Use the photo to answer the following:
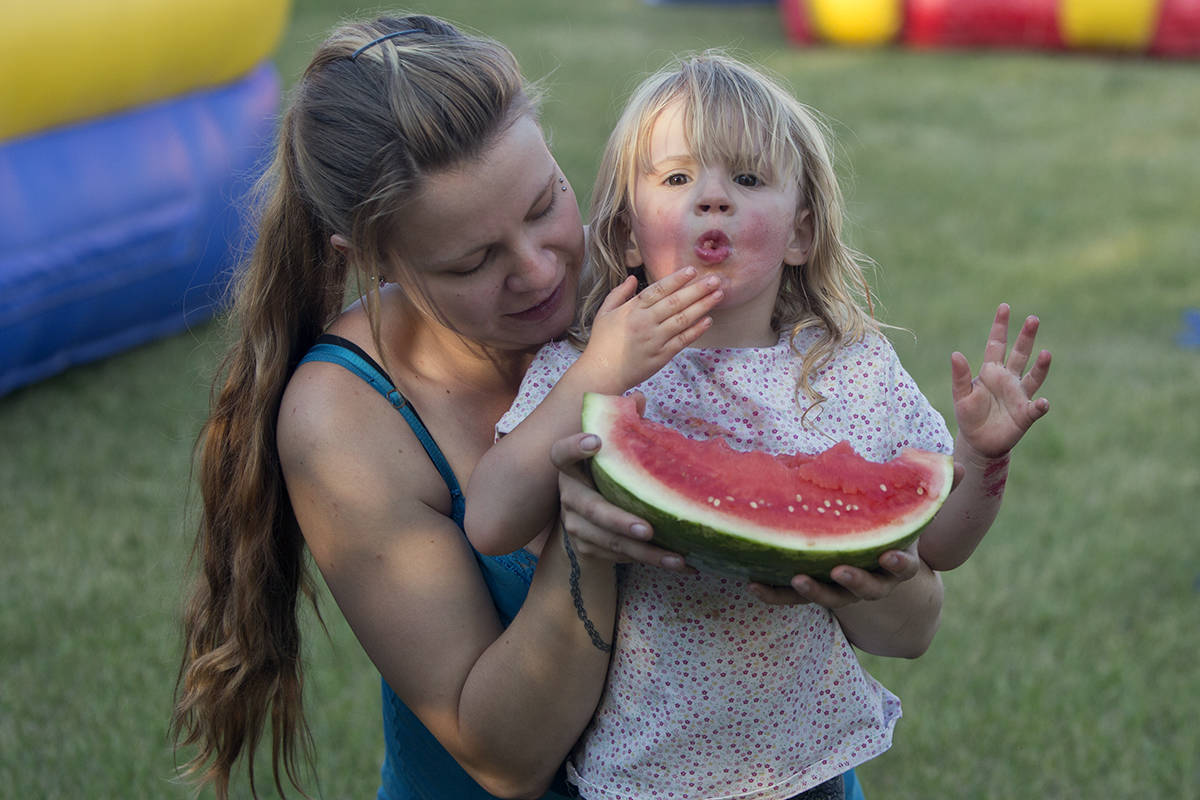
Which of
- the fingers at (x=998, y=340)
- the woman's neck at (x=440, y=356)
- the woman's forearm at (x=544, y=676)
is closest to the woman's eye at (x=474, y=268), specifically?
the woman's neck at (x=440, y=356)

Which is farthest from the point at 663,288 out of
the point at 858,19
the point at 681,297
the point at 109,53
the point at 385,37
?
the point at 858,19

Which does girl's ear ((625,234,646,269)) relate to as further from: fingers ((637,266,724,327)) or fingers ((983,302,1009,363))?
fingers ((983,302,1009,363))

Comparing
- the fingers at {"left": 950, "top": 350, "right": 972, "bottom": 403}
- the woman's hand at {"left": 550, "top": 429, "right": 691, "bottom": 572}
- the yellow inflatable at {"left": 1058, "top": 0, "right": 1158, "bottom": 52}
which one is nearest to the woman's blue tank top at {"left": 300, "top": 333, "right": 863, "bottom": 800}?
the woman's hand at {"left": 550, "top": 429, "right": 691, "bottom": 572}

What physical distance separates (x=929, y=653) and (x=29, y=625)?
3228 mm

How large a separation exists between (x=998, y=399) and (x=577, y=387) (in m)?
0.70

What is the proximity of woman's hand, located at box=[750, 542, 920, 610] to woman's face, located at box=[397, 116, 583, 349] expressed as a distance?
634 mm

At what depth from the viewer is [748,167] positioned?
213 cm

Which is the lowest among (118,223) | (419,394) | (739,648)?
(118,223)

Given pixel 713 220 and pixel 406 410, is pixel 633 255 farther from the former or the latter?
pixel 406 410

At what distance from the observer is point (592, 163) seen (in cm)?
998

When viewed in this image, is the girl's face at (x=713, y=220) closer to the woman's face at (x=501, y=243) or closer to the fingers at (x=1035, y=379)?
the woman's face at (x=501, y=243)

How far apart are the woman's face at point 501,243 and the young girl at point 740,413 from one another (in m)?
0.07

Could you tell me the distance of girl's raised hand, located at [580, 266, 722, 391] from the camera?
1.98 meters

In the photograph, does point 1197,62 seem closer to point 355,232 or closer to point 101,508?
point 101,508
